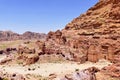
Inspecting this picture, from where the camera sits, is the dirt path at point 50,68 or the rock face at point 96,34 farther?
the rock face at point 96,34

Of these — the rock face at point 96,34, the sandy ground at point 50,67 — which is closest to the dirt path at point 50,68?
the sandy ground at point 50,67

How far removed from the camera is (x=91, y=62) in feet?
140

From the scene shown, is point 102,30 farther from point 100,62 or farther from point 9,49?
point 9,49

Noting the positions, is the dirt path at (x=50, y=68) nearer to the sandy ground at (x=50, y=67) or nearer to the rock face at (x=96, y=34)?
the sandy ground at (x=50, y=67)

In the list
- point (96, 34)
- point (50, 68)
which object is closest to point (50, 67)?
point (50, 68)

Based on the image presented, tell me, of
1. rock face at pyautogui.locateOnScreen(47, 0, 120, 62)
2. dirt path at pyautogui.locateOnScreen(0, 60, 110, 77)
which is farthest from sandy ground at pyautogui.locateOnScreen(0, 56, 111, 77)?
rock face at pyautogui.locateOnScreen(47, 0, 120, 62)

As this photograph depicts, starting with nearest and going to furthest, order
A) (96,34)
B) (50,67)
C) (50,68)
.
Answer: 1. (50,68)
2. (50,67)
3. (96,34)

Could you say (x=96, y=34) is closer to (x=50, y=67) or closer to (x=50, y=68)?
(x=50, y=67)

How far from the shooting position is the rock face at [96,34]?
133ft

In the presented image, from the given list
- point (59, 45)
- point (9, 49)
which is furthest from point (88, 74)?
point (9, 49)

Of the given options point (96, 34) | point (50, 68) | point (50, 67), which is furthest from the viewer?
point (96, 34)

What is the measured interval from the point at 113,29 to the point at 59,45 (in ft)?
40.3

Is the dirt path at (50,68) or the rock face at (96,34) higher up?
the rock face at (96,34)

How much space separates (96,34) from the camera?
145ft
